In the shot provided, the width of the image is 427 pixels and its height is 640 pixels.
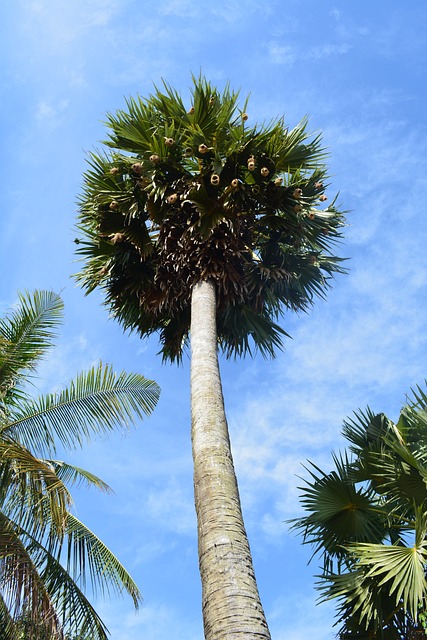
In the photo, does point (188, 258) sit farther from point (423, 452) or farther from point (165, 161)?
point (423, 452)

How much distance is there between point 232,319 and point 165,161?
9.36 ft

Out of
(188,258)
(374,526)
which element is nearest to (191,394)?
(188,258)

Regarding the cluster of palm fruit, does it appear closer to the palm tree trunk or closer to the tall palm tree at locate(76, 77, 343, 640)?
the tall palm tree at locate(76, 77, 343, 640)

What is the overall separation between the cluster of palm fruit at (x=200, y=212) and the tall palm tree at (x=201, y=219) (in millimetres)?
17

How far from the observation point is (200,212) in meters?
9.23

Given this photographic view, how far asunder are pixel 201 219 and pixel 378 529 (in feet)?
15.9

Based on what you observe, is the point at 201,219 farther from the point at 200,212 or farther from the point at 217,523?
the point at 217,523

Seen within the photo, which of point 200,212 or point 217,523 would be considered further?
point 200,212

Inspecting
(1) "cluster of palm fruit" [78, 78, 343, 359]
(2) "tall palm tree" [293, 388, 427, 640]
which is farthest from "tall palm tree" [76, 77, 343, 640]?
(2) "tall palm tree" [293, 388, 427, 640]

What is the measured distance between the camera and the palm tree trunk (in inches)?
180

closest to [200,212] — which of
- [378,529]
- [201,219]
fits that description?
[201,219]

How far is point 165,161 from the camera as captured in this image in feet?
31.7

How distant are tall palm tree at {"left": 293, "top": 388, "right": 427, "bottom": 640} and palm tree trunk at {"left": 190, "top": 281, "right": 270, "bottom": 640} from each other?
2.52m

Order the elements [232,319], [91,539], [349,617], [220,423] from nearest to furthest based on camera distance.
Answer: [220,423] → [349,617] → [91,539] → [232,319]
